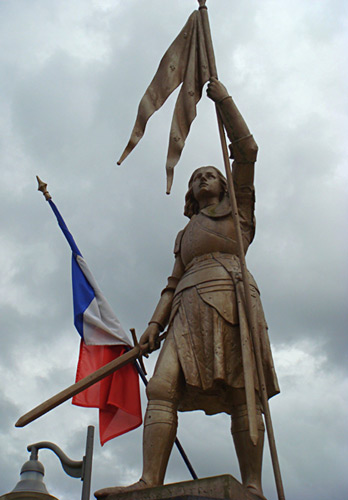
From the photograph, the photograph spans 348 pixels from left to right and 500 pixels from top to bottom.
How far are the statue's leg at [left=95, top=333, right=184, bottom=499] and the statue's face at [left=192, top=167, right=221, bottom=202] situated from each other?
2.23 metres

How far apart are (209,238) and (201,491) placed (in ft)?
10.4

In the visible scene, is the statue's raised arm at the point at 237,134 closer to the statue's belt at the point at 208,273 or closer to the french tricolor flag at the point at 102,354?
the statue's belt at the point at 208,273

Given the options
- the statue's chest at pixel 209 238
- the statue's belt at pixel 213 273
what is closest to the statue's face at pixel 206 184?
the statue's chest at pixel 209 238

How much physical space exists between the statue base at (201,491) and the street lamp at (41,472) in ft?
4.23

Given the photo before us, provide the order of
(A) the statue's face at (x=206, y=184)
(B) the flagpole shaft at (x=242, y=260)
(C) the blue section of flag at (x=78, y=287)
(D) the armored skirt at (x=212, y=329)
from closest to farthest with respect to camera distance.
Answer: (B) the flagpole shaft at (x=242, y=260), (D) the armored skirt at (x=212, y=329), (A) the statue's face at (x=206, y=184), (C) the blue section of flag at (x=78, y=287)

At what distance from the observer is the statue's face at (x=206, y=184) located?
324 inches

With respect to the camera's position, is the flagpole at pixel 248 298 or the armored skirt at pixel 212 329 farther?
the armored skirt at pixel 212 329

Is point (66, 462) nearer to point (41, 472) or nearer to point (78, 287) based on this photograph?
point (41, 472)

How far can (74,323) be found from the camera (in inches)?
375

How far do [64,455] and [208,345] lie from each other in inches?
83.4

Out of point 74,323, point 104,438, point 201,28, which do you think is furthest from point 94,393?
point 201,28

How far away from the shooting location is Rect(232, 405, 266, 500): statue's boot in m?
6.29

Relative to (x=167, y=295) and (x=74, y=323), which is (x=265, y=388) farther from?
(x=74, y=323)

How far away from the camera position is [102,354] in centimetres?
920
